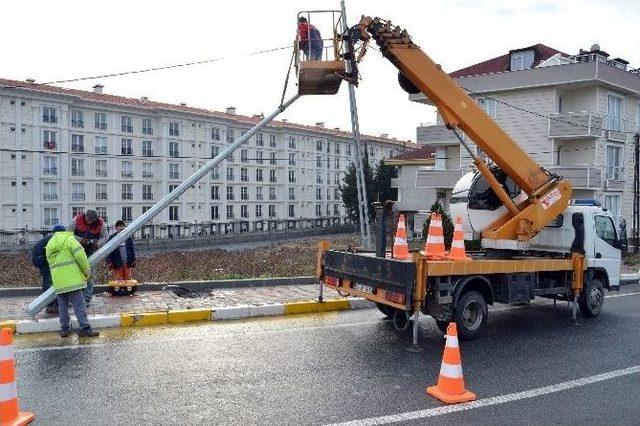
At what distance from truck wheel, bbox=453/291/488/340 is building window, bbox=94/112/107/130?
174ft

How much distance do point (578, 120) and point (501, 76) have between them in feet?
17.9

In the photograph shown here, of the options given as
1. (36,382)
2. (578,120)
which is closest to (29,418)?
(36,382)

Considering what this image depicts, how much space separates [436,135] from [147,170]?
3526cm

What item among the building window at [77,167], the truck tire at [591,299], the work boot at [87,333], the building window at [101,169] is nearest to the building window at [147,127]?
the building window at [101,169]

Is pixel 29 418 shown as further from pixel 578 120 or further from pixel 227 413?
pixel 578 120

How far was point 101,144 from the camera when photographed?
5469cm

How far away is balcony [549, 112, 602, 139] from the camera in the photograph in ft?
93.0

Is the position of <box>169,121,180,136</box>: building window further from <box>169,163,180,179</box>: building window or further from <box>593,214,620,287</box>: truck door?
<box>593,214,620,287</box>: truck door

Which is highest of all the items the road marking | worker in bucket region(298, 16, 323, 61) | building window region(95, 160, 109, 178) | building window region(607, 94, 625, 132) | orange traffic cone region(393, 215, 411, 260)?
building window region(607, 94, 625, 132)

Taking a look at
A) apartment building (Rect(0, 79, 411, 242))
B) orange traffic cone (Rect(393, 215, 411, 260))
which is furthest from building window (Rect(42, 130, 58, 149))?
orange traffic cone (Rect(393, 215, 411, 260))

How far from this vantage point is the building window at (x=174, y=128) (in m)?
59.0

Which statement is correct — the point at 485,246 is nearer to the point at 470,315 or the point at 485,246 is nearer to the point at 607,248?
the point at 470,315

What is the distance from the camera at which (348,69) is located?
30.1 feet

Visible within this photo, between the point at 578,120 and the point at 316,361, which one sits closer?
the point at 316,361
